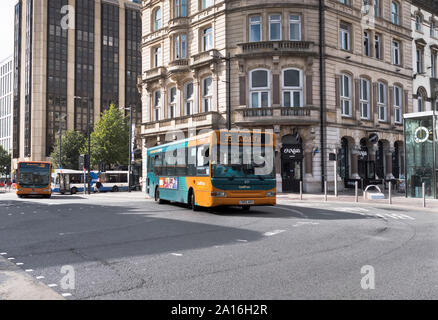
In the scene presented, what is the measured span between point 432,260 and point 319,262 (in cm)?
187

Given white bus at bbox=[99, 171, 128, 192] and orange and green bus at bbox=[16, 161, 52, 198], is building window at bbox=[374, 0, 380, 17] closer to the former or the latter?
orange and green bus at bbox=[16, 161, 52, 198]

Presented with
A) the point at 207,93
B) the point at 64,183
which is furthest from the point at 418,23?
the point at 64,183

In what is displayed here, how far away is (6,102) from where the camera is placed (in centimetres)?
10012

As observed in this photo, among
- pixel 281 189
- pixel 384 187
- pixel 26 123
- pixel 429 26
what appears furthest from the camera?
pixel 26 123

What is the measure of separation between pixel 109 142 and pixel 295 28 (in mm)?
30106

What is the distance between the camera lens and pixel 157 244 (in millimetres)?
8680

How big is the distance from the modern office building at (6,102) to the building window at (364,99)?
272 feet

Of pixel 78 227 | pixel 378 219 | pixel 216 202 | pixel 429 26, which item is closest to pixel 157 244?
pixel 78 227

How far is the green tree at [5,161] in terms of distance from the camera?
90.2 m

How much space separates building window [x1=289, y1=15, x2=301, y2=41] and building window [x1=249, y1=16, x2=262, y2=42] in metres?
2.32

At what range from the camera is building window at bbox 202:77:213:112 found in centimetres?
3291

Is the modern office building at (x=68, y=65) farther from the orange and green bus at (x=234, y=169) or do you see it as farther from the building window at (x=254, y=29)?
the orange and green bus at (x=234, y=169)

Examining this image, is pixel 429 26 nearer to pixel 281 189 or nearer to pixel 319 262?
pixel 281 189

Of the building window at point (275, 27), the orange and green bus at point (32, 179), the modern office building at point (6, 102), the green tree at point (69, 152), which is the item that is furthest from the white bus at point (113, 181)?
the modern office building at point (6, 102)
